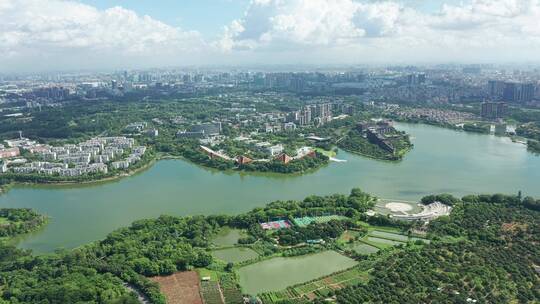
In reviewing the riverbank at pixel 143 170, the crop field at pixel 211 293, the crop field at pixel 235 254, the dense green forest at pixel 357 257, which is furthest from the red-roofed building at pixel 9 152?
the crop field at pixel 211 293

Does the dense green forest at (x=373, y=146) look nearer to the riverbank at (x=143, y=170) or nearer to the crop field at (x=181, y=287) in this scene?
the riverbank at (x=143, y=170)

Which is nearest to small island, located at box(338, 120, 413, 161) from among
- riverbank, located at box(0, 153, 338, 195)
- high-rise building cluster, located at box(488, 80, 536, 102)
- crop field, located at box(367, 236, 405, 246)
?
riverbank, located at box(0, 153, 338, 195)

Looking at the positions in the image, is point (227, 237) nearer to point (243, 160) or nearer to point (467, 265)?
point (467, 265)

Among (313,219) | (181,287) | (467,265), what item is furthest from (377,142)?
(181,287)

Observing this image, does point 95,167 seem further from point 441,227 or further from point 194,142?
point 441,227

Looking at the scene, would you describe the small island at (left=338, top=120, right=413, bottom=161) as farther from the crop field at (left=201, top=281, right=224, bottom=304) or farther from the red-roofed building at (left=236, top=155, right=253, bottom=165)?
the crop field at (left=201, top=281, right=224, bottom=304)
